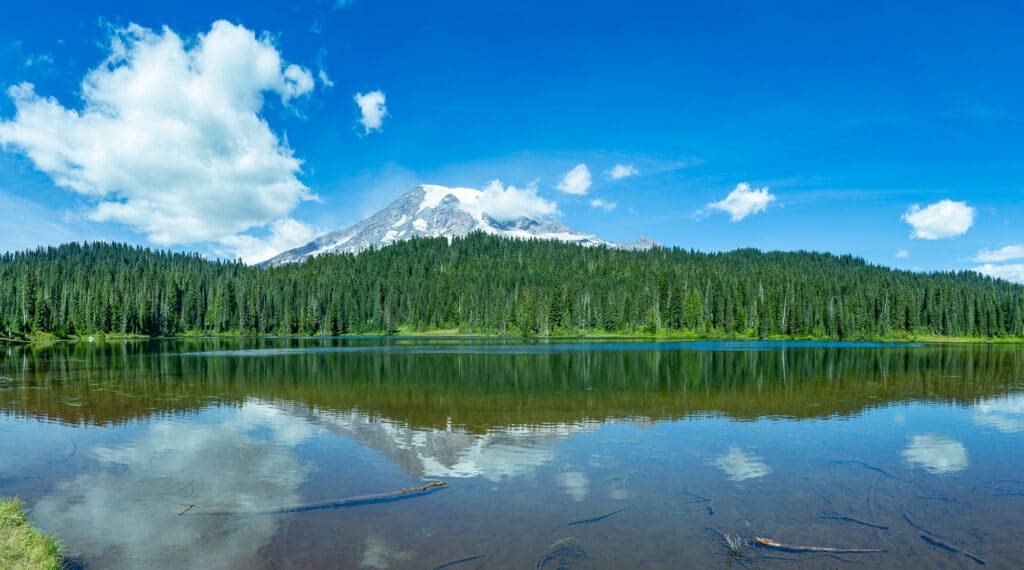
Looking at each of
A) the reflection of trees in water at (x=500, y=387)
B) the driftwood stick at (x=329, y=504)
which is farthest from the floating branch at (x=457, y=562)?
the reflection of trees in water at (x=500, y=387)

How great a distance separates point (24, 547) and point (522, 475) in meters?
13.2

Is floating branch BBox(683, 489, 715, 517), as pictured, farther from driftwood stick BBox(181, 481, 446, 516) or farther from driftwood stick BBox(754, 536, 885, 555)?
driftwood stick BBox(181, 481, 446, 516)

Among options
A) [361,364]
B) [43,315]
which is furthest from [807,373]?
[43,315]

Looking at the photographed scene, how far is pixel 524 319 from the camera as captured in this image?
18025 cm

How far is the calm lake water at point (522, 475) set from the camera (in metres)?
13.7

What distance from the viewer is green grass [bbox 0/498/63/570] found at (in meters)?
11.8

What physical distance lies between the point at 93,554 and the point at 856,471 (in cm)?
2338

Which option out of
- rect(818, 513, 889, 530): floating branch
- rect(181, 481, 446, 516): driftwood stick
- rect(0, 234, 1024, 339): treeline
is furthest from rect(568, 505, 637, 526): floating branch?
Result: rect(0, 234, 1024, 339): treeline

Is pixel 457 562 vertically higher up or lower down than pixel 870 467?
higher up

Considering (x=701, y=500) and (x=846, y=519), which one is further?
(x=701, y=500)

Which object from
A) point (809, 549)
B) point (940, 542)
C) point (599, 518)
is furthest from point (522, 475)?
point (940, 542)

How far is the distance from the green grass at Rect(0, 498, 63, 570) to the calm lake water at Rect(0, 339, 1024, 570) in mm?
744

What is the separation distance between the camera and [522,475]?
19672 millimetres

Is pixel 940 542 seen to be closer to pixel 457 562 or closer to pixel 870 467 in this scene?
pixel 870 467
